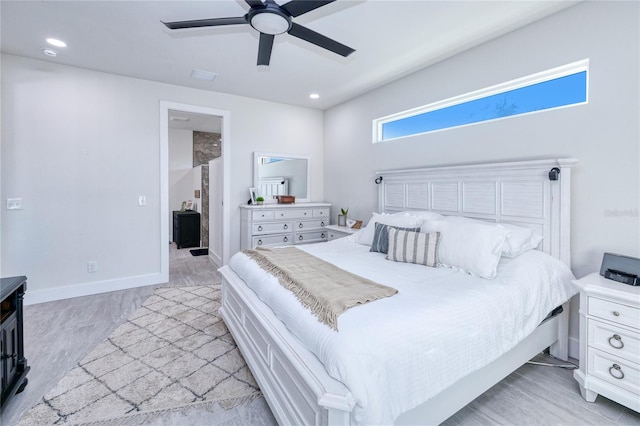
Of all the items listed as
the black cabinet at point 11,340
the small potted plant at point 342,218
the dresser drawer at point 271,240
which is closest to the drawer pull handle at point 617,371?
the small potted plant at point 342,218

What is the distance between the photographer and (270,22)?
190cm

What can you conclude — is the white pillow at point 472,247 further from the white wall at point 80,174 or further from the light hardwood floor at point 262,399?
the white wall at point 80,174

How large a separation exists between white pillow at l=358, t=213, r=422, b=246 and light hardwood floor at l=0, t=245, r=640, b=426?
55.0 inches

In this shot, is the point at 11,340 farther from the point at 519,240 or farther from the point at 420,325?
the point at 519,240

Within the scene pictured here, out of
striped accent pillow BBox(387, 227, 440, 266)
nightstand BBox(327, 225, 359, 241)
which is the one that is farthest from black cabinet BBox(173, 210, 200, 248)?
striped accent pillow BBox(387, 227, 440, 266)

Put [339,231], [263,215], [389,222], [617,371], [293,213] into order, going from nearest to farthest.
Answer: [617,371] < [389,222] < [339,231] < [263,215] < [293,213]

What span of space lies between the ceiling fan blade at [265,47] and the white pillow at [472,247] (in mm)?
2022

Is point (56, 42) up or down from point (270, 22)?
up

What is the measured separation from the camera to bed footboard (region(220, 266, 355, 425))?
44.9 inches

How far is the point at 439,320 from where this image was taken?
1.45m

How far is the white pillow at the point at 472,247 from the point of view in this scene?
206 centimetres

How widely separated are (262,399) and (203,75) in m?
3.65

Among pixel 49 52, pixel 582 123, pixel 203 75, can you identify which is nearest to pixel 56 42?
pixel 49 52

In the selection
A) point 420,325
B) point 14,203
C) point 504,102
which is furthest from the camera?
point 14,203
